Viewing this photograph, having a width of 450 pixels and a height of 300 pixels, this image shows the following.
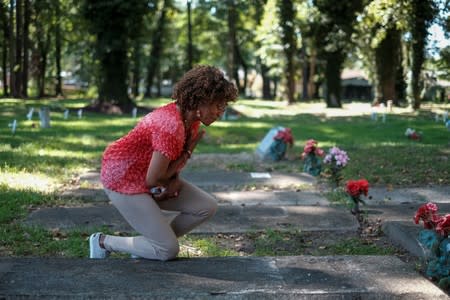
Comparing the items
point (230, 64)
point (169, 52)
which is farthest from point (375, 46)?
point (169, 52)

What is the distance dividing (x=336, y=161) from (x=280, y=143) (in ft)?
11.9

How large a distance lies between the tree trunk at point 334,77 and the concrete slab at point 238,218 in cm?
2674

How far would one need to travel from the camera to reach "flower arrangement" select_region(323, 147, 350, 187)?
7805mm

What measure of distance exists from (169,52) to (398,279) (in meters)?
59.3

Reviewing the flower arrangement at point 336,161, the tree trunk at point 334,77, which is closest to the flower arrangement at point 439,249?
the flower arrangement at point 336,161

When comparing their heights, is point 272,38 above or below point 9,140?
above

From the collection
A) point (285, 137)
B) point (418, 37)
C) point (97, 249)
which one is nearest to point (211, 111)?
point (97, 249)

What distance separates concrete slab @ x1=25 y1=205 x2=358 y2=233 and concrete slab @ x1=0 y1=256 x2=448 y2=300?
1923 millimetres

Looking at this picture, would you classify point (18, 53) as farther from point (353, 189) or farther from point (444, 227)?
point (444, 227)

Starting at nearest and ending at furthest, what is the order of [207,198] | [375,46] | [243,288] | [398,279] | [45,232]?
[243,288] < [398,279] < [207,198] < [45,232] < [375,46]

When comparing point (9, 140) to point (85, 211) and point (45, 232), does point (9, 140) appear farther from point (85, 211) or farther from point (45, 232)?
point (45, 232)

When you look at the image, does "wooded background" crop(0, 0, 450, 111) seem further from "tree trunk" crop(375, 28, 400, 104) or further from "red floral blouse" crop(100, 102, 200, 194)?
"red floral blouse" crop(100, 102, 200, 194)

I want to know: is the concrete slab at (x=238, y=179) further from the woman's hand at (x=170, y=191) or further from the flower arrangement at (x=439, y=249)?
the flower arrangement at (x=439, y=249)

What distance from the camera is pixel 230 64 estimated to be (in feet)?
143
